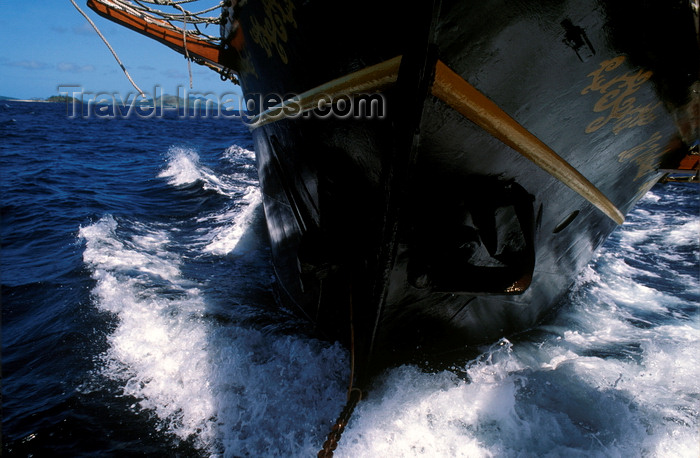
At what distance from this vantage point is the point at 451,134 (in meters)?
1.56

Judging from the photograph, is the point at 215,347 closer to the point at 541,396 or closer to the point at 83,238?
the point at 541,396

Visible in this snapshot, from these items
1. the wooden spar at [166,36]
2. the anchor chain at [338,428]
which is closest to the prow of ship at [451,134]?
the anchor chain at [338,428]

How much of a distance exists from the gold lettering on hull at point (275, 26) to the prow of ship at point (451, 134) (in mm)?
16

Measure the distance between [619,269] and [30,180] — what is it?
624 inches

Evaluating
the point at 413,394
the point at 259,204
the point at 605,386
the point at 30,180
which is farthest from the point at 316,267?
the point at 30,180

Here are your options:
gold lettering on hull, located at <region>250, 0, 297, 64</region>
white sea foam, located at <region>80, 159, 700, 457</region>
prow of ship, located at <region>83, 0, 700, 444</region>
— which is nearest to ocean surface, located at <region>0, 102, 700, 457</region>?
white sea foam, located at <region>80, 159, 700, 457</region>

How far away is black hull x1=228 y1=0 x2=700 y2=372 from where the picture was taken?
1.33 metres

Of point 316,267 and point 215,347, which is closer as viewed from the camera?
point 316,267

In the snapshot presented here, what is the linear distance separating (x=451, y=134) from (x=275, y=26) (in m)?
1.34

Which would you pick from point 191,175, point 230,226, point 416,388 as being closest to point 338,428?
point 416,388

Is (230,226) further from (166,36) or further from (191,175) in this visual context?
(191,175)

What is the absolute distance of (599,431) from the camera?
2570mm

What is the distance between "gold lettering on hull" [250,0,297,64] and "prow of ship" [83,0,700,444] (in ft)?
0.05

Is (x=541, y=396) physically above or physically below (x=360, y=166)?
below
